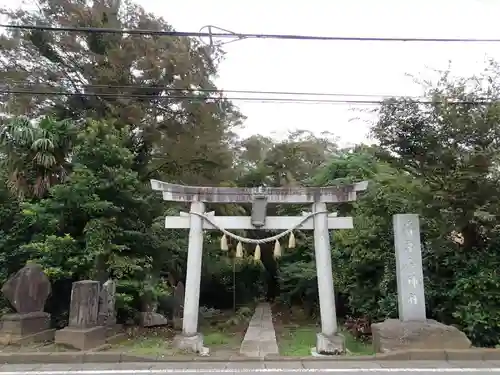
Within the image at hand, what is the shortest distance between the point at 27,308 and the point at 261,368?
5.39 metres

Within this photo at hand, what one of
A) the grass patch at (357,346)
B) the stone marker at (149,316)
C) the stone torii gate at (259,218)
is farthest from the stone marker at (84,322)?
the grass patch at (357,346)

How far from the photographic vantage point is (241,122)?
17.2 meters

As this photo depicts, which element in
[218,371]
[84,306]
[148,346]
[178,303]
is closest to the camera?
[218,371]

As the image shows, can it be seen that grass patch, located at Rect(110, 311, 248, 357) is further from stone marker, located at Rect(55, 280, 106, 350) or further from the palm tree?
the palm tree

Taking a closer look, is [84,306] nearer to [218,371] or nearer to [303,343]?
[218,371]

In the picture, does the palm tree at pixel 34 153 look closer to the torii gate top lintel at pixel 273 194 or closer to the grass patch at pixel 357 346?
the torii gate top lintel at pixel 273 194

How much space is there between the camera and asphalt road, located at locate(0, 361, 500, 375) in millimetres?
6066

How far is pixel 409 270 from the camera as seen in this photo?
8000 millimetres

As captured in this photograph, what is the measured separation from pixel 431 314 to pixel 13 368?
813 cm

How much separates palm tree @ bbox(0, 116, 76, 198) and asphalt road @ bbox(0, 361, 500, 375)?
523 centimetres

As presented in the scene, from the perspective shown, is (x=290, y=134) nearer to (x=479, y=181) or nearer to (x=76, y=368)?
(x=479, y=181)

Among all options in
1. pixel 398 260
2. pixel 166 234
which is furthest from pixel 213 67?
pixel 398 260

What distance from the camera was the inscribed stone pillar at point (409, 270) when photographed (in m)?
7.74

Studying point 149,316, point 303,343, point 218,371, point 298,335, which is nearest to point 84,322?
point 218,371
